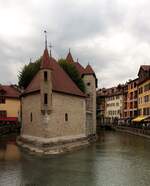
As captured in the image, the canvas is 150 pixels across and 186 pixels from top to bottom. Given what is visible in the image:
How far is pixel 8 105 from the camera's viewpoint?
63.0 metres

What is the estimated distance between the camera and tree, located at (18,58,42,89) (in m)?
49.9

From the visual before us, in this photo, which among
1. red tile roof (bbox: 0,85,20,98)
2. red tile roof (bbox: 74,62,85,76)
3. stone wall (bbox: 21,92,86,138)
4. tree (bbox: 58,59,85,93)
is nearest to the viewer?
stone wall (bbox: 21,92,86,138)

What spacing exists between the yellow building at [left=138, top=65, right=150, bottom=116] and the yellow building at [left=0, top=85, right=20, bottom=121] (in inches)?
1072

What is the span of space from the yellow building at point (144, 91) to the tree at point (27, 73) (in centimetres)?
2587

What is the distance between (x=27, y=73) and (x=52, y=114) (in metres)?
18.9

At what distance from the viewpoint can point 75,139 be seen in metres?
38.1

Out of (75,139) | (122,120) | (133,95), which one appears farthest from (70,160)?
(122,120)

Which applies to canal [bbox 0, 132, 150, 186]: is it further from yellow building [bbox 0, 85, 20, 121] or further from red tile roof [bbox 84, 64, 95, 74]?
yellow building [bbox 0, 85, 20, 121]

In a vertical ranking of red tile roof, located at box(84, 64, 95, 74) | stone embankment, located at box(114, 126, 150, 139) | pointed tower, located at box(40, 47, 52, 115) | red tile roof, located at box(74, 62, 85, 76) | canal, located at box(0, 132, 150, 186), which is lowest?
canal, located at box(0, 132, 150, 186)

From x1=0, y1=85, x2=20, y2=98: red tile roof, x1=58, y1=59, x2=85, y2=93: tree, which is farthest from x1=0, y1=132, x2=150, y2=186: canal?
x1=0, y1=85, x2=20, y2=98: red tile roof

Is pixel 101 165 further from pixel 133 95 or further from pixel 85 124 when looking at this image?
pixel 133 95

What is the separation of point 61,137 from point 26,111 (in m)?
7.47

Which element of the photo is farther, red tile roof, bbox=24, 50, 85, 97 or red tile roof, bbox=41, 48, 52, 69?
red tile roof, bbox=24, 50, 85, 97

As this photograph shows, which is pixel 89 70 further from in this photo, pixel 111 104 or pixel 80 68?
pixel 111 104
